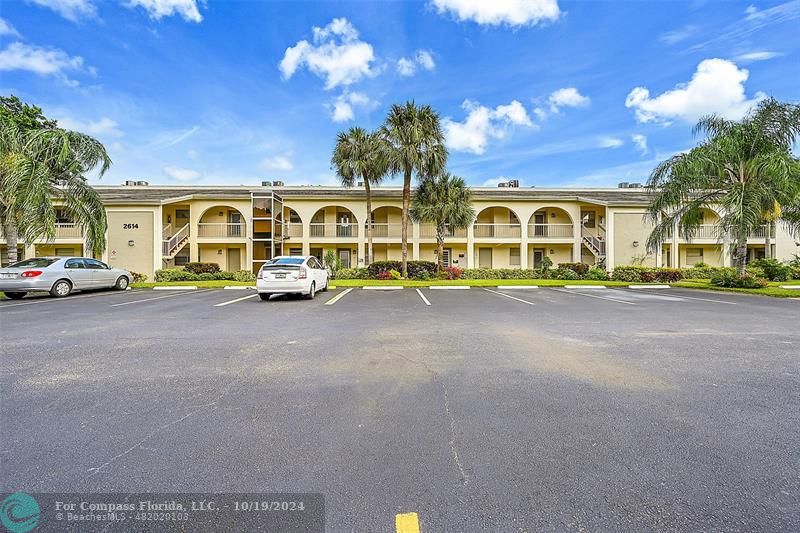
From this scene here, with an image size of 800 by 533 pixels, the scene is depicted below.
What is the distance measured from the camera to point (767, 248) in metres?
25.5

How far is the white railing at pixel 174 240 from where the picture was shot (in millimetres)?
24594

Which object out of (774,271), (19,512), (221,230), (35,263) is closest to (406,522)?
(19,512)

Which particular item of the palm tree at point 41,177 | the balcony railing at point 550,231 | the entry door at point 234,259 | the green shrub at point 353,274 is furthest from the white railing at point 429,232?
the palm tree at point 41,177

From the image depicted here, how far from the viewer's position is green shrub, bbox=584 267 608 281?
24.0m

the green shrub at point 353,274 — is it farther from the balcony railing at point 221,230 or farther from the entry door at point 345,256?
the balcony railing at point 221,230

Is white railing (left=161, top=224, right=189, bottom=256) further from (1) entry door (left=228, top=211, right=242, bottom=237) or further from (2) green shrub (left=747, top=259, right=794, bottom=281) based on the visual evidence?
(2) green shrub (left=747, top=259, right=794, bottom=281)

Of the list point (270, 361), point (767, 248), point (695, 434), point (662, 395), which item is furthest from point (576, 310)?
point (767, 248)

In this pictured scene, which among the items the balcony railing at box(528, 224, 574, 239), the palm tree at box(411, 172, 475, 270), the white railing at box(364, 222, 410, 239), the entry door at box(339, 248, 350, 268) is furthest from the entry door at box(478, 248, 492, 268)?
the entry door at box(339, 248, 350, 268)

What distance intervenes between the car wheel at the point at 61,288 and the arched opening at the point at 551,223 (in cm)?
2704

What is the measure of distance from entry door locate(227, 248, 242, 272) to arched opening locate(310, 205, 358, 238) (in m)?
6.23

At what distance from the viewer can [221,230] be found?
26.9 meters

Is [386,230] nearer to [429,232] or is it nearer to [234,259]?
[429,232]

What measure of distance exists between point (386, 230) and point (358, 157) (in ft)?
21.8

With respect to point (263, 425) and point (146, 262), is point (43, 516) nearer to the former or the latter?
point (263, 425)
